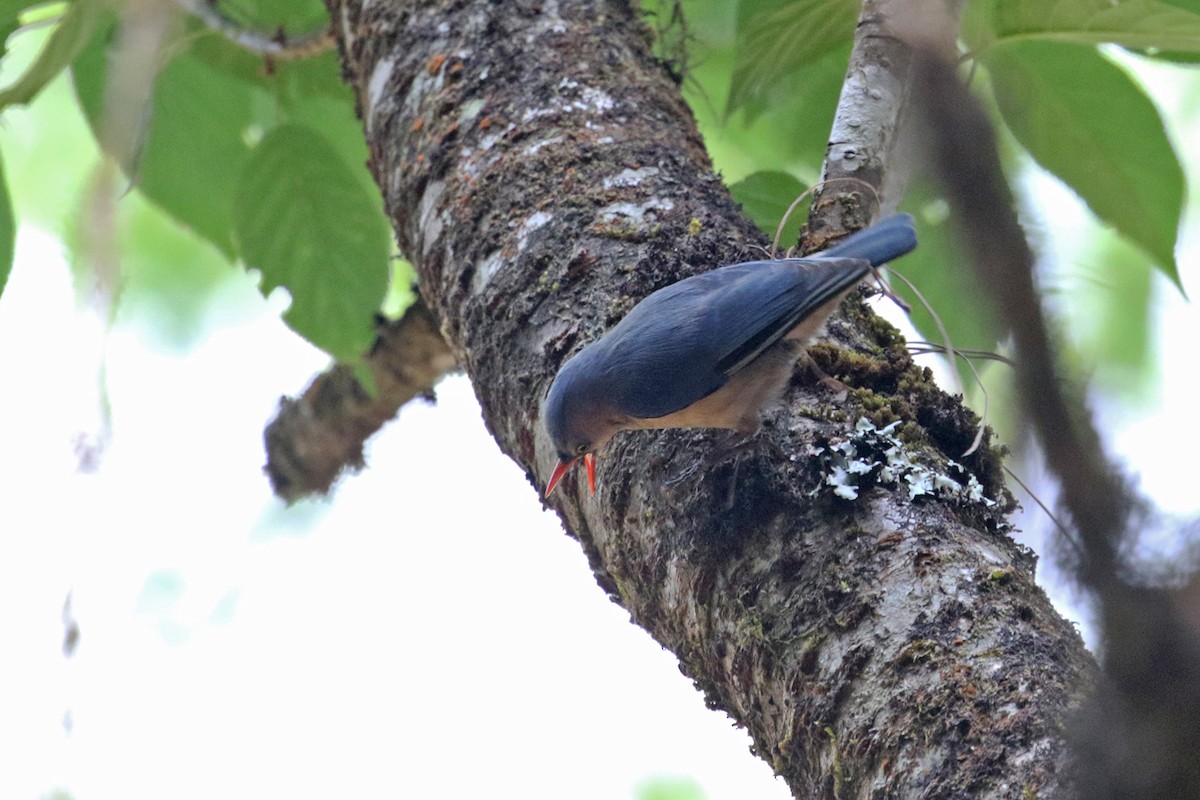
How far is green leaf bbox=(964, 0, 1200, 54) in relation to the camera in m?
2.18

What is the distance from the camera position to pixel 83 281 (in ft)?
3.61

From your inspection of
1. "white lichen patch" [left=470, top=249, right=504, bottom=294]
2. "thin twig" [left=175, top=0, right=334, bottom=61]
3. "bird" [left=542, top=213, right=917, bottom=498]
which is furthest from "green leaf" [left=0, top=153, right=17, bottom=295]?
"bird" [left=542, top=213, right=917, bottom=498]

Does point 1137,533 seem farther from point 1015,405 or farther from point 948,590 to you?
point 948,590

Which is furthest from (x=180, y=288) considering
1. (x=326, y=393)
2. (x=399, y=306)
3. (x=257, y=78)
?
(x=257, y=78)

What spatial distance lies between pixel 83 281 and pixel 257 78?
271cm

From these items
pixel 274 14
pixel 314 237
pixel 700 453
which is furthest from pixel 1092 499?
pixel 274 14

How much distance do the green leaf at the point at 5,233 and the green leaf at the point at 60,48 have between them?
19 cm

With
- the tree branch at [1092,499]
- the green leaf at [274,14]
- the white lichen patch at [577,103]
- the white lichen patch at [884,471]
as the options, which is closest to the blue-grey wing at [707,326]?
the white lichen patch at [884,471]

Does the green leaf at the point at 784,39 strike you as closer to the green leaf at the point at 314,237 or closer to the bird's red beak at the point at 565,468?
the bird's red beak at the point at 565,468

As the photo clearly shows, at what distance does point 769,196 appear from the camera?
2.72 metres

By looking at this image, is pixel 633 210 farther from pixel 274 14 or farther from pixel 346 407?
pixel 346 407

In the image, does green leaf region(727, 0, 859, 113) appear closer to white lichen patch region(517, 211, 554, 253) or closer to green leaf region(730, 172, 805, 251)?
green leaf region(730, 172, 805, 251)

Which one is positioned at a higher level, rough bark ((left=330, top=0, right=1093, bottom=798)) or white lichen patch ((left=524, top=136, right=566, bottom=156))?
white lichen patch ((left=524, top=136, right=566, bottom=156))

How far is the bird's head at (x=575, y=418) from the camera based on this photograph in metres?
2.18
